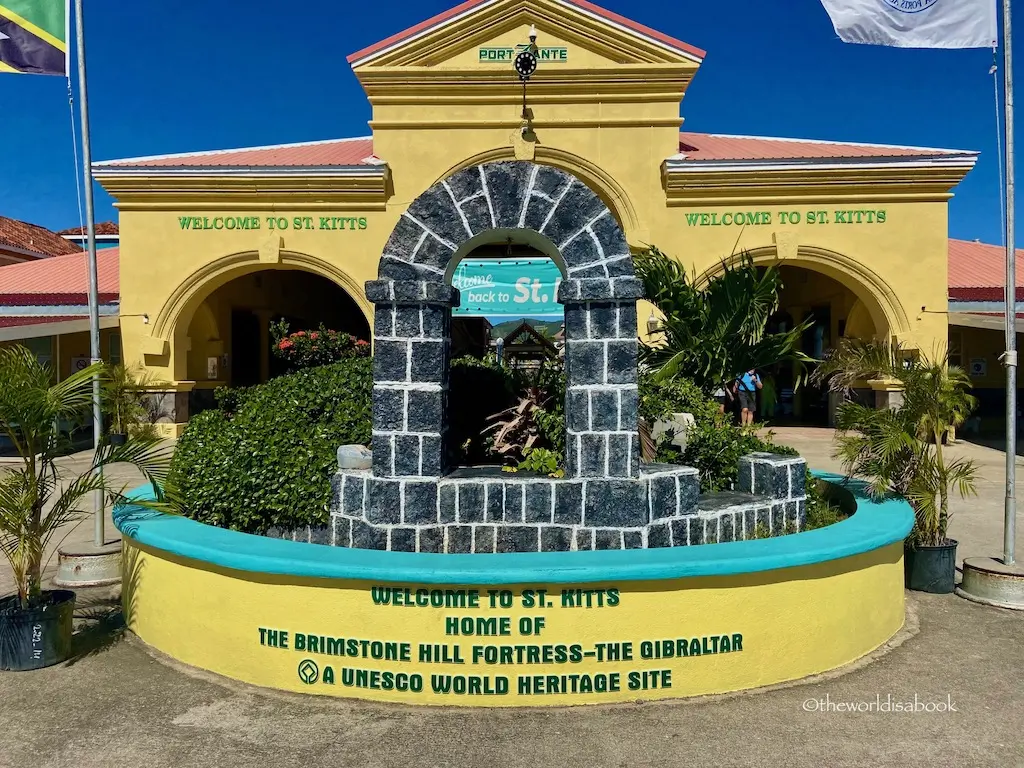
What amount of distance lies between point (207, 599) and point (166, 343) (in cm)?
1128

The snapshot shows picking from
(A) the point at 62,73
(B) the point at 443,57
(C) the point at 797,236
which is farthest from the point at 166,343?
(C) the point at 797,236

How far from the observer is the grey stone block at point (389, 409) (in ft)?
15.9

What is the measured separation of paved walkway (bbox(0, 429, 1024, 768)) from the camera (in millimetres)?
3541

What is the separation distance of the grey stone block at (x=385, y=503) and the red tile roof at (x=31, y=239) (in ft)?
76.1

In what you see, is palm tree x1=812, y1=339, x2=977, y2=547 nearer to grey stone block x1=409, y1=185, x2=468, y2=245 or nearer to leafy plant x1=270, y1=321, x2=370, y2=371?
grey stone block x1=409, y1=185, x2=468, y2=245

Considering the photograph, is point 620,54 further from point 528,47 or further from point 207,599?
point 207,599

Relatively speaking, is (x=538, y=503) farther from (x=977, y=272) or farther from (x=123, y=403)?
(x=977, y=272)

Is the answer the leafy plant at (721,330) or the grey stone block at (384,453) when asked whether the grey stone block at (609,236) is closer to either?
the grey stone block at (384,453)

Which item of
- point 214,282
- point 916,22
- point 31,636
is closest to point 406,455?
point 31,636

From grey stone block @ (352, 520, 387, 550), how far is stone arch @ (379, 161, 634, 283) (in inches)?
63.5

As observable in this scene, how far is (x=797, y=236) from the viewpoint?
1393cm

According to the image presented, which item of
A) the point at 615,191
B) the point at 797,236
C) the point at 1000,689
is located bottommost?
the point at 1000,689

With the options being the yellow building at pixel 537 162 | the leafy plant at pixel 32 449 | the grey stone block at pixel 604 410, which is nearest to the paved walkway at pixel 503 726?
the leafy plant at pixel 32 449

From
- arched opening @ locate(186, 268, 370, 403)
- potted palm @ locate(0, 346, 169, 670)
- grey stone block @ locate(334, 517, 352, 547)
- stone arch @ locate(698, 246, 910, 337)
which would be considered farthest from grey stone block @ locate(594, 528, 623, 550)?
arched opening @ locate(186, 268, 370, 403)
